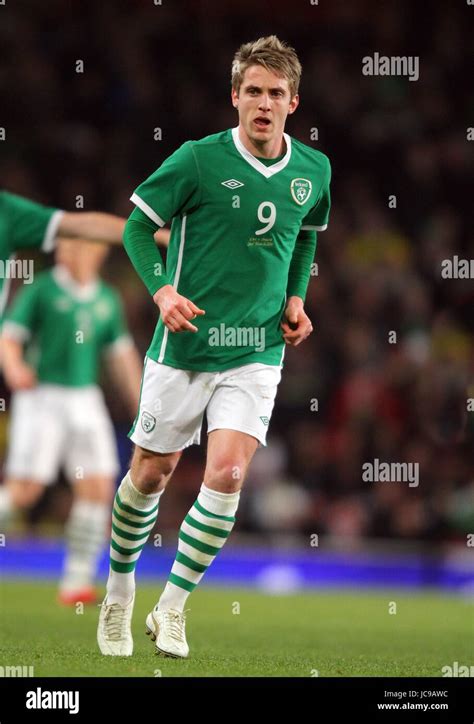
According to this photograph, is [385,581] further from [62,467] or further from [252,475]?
[62,467]

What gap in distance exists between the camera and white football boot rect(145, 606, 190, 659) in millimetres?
5176

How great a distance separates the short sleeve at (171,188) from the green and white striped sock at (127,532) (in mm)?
1156

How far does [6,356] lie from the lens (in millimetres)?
9891

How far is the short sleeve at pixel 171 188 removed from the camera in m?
5.17

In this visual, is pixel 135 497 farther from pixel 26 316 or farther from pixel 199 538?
pixel 26 316

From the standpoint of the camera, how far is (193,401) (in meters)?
5.28

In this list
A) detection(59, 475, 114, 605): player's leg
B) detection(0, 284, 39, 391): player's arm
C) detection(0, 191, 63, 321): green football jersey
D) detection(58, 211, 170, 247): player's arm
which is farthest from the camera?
detection(0, 284, 39, 391): player's arm

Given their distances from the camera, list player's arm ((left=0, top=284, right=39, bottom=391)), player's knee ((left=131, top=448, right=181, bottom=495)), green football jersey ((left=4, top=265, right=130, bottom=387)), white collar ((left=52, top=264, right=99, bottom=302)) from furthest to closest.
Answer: white collar ((left=52, top=264, right=99, bottom=302)) < green football jersey ((left=4, top=265, right=130, bottom=387)) < player's arm ((left=0, top=284, right=39, bottom=391)) < player's knee ((left=131, top=448, right=181, bottom=495))

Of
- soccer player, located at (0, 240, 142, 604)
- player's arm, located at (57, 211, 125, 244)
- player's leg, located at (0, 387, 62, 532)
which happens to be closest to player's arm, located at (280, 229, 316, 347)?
player's arm, located at (57, 211, 125, 244)

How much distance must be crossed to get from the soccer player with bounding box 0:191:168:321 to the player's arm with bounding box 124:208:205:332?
87cm

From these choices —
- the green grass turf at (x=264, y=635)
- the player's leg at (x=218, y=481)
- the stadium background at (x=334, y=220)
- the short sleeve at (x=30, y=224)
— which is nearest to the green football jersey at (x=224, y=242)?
the player's leg at (x=218, y=481)

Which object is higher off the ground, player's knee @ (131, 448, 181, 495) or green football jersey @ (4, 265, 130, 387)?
green football jersey @ (4, 265, 130, 387)

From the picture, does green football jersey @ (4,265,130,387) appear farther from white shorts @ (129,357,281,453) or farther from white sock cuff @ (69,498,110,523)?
white shorts @ (129,357,281,453)
